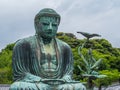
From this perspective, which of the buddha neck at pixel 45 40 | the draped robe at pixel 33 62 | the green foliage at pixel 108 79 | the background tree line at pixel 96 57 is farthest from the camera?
the background tree line at pixel 96 57

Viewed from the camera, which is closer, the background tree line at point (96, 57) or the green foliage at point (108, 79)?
the green foliage at point (108, 79)

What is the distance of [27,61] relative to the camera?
461 inches

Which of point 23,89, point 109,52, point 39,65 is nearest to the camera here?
point 23,89

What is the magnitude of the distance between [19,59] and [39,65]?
18.1 inches

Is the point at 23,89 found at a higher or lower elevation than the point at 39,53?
lower

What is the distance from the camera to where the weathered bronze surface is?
11.6m

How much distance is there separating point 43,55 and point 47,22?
74 centimetres

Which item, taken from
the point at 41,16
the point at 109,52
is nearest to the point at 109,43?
the point at 109,52

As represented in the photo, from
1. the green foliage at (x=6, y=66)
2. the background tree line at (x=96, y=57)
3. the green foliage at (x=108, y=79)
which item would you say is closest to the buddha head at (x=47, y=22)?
the green foliage at (x=108, y=79)

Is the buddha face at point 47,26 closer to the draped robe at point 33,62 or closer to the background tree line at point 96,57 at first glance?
the draped robe at point 33,62

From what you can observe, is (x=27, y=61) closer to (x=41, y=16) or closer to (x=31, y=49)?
(x=31, y=49)

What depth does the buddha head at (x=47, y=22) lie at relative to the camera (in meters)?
11.8

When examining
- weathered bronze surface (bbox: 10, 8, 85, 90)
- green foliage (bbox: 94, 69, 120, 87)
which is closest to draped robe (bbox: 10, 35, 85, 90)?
weathered bronze surface (bbox: 10, 8, 85, 90)

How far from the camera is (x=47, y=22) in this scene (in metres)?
11.8
